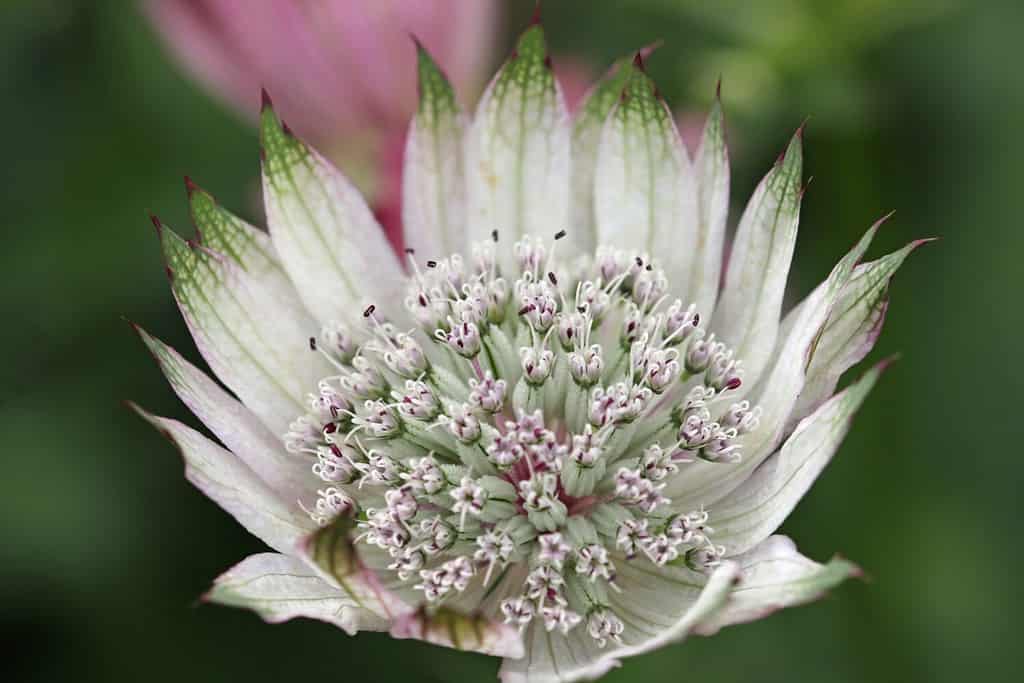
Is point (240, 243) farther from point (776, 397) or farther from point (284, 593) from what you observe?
point (776, 397)

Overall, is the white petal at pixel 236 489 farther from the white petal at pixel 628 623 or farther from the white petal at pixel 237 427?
the white petal at pixel 628 623

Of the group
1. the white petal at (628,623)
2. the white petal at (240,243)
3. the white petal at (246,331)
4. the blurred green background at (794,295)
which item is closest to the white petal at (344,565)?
the white petal at (628,623)

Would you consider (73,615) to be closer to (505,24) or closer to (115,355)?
(115,355)

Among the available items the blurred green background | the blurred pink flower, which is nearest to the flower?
the blurred pink flower

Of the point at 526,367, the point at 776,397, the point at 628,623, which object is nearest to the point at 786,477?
the point at 776,397

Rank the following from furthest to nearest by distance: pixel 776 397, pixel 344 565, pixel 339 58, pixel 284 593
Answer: pixel 339 58, pixel 776 397, pixel 284 593, pixel 344 565

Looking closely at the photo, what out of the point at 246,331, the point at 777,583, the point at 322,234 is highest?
the point at 322,234

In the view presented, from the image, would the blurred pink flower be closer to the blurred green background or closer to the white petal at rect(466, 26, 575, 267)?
the white petal at rect(466, 26, 575, 267)
